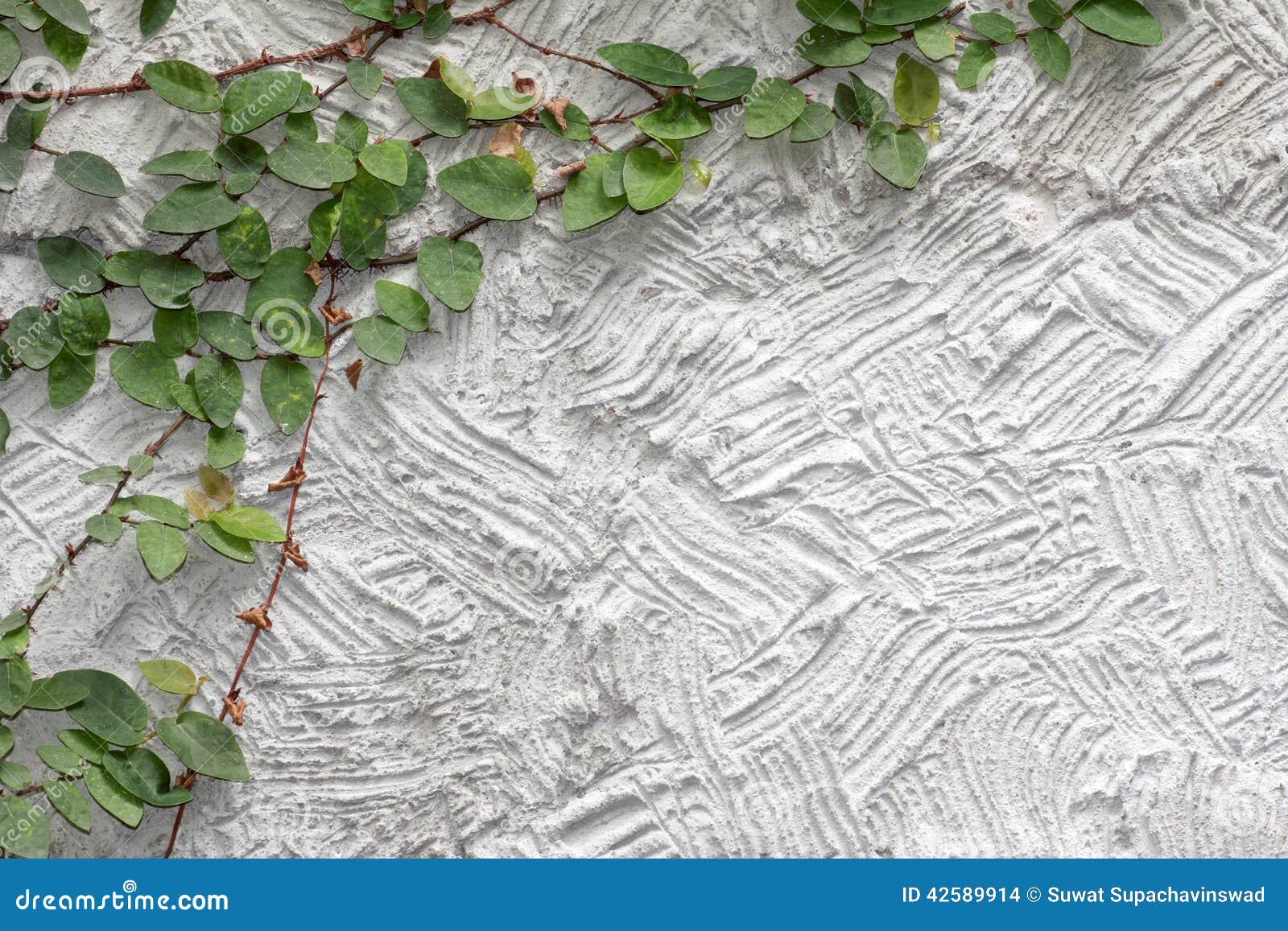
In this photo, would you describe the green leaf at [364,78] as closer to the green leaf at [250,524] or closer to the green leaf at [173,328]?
the green leaf at [173,328]

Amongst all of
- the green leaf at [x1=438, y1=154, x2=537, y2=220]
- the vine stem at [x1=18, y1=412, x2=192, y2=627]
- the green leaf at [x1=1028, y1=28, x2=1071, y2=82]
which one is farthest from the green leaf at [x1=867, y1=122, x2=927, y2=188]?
the vine stem at [x1=18, y1=412, x2=192, y2=627]

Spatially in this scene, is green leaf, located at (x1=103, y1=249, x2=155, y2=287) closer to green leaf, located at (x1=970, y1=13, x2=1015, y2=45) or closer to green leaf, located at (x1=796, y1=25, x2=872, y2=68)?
green leaf, located at (x1=796, y1=25, x2=872, y2=68)

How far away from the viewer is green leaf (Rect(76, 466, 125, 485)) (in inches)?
32.6

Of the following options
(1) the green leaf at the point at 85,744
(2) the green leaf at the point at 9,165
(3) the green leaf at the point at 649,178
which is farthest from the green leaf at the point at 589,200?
(1) the green leaf at the point at 85,744

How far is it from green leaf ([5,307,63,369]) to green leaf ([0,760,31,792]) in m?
0.32

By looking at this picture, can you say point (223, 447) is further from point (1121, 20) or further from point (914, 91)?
point (1121, 20)

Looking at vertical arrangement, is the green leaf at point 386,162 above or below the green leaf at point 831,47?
below

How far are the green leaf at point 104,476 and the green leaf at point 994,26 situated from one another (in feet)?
2.59

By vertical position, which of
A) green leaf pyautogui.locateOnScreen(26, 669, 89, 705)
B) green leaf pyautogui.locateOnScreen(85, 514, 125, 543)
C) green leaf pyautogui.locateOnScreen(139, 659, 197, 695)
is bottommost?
green leaf pyautogui.locateOnScreen(26, 669, 89, 705)

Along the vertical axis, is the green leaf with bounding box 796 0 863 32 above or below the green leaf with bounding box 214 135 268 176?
above

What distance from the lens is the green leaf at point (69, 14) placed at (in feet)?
2.73

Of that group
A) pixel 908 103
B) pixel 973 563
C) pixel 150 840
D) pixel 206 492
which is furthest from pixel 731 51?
pixel 150 840

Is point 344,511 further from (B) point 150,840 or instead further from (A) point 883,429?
(A) point 883,429

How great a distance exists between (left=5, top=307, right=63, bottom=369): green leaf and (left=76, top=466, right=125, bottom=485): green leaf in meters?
0.10
